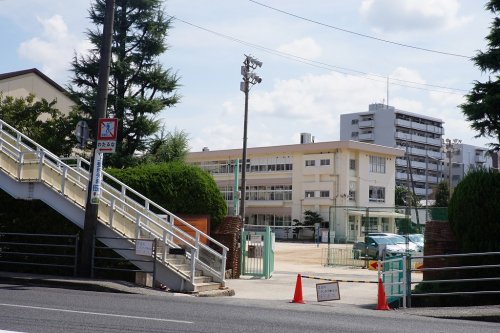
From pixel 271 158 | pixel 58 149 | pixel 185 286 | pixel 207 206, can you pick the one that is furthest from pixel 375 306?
pixel 271 158

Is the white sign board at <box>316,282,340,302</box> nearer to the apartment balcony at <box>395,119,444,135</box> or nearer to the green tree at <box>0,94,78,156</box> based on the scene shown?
the green tree at <box>0,94,78,156</box>

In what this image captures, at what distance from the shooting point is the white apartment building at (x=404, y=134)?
369 ft

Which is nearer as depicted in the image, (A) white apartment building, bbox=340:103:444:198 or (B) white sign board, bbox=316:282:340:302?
(B) white sign board, bbox=316:282:340:302

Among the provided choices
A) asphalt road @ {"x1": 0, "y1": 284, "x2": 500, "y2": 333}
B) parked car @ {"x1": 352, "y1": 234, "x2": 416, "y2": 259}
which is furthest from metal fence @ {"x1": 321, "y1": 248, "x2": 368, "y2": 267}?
asphalt road @ {"x1": 0, "y1": 284, "x2": 500, "y2": 333}

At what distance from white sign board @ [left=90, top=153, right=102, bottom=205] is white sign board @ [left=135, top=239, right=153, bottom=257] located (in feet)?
5.47

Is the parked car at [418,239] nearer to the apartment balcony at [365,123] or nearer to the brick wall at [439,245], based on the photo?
the brick wall at [439,245]

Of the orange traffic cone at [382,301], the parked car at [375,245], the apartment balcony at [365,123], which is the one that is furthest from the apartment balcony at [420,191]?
the orange traffic cone at [382,301]

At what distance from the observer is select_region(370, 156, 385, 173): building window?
76.0 m

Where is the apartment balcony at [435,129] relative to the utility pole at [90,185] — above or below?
above

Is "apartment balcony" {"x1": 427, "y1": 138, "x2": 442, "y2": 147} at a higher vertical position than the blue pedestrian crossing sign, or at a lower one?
higher

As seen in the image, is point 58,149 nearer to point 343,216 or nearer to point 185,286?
point 185,286

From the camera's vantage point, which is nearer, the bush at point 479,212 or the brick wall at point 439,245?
the bush at point 479,212

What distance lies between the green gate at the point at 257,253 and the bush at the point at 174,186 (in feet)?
8.63

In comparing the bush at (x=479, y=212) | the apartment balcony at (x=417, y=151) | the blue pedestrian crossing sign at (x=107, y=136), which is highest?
the apartment balcony at (x=417, y=151)
